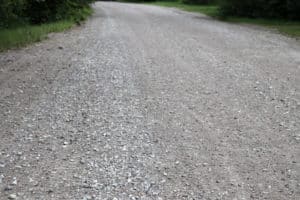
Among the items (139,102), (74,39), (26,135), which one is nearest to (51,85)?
(139,102)

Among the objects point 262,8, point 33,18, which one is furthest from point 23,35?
point 262,8

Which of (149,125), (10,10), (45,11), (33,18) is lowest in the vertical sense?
(33,18)

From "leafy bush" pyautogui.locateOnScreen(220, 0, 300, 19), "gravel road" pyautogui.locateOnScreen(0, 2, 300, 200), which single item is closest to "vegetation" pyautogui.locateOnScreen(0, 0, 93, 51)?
"gravel road" pyautogui.locateOnScreen(0, 2, 300, 200)

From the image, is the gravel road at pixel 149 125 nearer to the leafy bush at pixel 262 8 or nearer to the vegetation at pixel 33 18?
the vegetation at pixel 33 18

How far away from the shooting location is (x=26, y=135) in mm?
5355

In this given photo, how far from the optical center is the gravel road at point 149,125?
4176 mm

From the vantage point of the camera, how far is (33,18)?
18000 millimetres

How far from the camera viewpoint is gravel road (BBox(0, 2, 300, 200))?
13.7ft

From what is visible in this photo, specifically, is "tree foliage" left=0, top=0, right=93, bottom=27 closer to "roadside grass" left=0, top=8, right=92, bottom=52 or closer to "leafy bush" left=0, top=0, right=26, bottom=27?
"leafy bush" left=0, top=0, right=26, bottom=27

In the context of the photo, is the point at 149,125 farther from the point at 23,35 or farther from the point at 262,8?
the point at 262,8

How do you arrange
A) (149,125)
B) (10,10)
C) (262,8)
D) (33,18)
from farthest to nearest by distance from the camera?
(262,8), (33,18), (10,10), (149,125)

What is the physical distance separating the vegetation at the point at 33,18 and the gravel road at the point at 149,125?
2.05 meters

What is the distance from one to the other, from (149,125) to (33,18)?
13.5 m

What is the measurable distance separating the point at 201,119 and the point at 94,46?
6.44 metres
